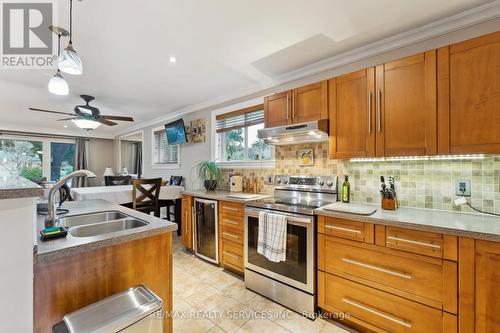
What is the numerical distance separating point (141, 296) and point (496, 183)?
8.00ft

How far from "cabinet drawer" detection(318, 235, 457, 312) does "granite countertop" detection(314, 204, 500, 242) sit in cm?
20

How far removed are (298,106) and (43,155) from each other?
7427 mm

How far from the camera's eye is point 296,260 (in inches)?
76.0

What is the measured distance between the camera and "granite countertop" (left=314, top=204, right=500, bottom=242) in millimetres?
1250

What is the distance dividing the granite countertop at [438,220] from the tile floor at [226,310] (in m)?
0.92

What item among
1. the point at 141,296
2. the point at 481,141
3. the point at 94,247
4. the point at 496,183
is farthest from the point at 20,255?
the point at 496,183

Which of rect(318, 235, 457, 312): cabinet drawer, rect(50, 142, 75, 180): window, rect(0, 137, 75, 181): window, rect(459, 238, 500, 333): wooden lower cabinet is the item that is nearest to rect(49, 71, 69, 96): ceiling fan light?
rect(318, 235, 457, 312): cabinet drawer

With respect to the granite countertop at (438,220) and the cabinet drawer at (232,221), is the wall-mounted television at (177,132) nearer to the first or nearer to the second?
the cabinet drawer at (232,221)

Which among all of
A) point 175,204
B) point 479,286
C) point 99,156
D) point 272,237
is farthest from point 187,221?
point 99,156

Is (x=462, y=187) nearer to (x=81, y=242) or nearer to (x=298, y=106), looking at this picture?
(x=298, y=106)

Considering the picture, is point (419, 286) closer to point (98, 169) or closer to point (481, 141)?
point (481, 141)

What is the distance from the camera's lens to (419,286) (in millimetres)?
1409

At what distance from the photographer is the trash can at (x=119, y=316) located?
0.89 m

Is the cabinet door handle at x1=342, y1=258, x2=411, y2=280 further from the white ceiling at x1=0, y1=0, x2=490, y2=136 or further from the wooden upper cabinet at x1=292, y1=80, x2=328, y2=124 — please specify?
the white ceiling at x1=0, y1=0, x2=490, y2=136
